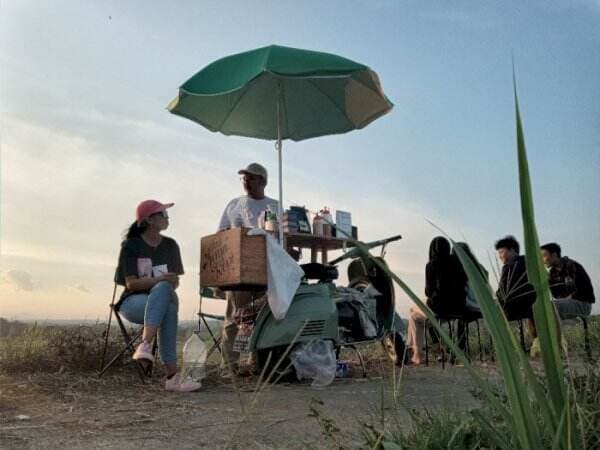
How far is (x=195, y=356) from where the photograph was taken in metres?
4.61

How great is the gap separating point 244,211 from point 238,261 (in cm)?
124

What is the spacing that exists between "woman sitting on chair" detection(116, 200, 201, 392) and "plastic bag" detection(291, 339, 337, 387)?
739 millimetres

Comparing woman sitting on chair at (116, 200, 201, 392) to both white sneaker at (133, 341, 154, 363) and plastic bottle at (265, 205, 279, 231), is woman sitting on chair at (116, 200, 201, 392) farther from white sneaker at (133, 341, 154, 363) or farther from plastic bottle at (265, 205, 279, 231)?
plastic bottle at (265, 205, 279, 231)

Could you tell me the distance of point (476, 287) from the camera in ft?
3.67

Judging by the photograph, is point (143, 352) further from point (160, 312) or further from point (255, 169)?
point (255, 169)

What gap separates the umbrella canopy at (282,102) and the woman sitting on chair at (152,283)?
1067mm

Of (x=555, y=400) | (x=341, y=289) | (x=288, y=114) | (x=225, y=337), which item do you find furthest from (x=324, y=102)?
(x=555, y=400)

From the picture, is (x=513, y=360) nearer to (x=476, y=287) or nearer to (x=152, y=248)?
(x=476, y=287)

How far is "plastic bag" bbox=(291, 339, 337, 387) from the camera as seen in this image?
4293mm

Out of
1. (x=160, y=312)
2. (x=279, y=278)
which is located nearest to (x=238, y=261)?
(x=279, y=278)

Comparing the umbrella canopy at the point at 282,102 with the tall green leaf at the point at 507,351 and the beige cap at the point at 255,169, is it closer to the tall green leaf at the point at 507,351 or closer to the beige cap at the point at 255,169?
the beige cap at the point at 255,169

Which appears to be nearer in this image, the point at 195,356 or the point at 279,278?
the point at 279,278

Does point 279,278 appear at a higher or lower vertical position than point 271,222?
lower

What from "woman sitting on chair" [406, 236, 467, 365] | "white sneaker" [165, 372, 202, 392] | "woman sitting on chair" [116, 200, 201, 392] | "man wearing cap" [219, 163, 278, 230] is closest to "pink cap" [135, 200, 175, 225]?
"woman sitting on chair" [116, 200, 201, 392]
